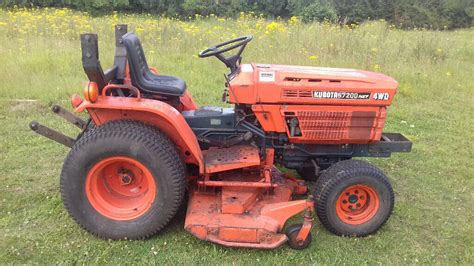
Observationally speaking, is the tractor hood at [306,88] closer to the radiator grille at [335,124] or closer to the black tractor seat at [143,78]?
the radiator grille at [335,124]

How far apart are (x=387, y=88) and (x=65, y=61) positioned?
588cm

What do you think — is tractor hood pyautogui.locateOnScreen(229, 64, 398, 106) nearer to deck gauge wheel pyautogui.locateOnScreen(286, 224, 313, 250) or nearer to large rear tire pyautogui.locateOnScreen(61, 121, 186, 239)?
large rear tire pyautogui.locateOnScreen(61, 121, 186, 239)

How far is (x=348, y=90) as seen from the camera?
347 centimetres

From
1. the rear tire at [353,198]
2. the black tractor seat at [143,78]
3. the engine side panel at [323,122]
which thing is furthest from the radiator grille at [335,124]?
the black tractor seat at [143,78]

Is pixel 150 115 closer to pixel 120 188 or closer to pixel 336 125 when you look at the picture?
pixel 120 188

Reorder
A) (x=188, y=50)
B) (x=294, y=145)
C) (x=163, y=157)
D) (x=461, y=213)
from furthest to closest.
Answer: (x=188, y=50) < (x=461, y=213) < (x=294, y=145) < (x=163, y=157)

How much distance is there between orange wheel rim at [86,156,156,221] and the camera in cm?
332

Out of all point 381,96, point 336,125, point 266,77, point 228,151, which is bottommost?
point 228,151

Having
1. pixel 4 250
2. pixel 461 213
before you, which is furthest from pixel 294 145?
pixel 4 250

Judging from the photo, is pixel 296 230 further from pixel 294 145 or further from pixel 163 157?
pixel 163 157

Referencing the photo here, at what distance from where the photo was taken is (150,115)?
3.32 m

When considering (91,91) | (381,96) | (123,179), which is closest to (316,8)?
(381,96)

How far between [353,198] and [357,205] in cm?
8

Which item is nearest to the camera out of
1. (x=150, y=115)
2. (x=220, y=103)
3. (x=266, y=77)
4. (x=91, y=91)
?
(x=91, y=91)
